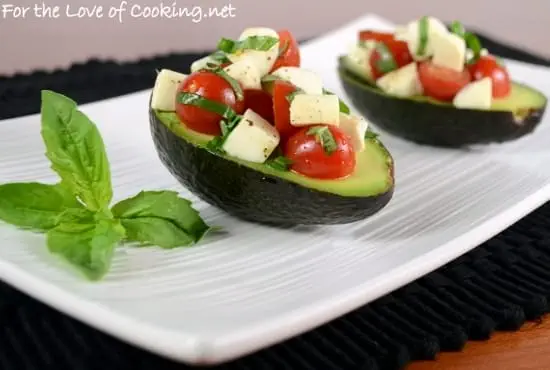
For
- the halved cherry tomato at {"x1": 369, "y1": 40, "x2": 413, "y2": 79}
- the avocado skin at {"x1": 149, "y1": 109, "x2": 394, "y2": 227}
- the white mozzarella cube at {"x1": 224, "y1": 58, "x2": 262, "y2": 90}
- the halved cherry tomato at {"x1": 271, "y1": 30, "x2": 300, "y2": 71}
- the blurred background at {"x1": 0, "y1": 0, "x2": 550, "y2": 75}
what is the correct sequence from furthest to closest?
the blurred background at {"x1": 0, "y1": 0, "x2": 550, "y2": 75}, the halved cherry tomato at {"x1": 369, "y1": 40, "x2": 413, "y2": 79}, the halved cherry tomato at {"x1": 271, "y1": 30, "x2": 300, "y2": 71}, the white mozzarella cube at {"x1": 224, "y1": 58, "x2": 262, "y2": 90}, the avocado skin at {"x1": 149, "y1": 109, "x2": 394, "y2": 227}

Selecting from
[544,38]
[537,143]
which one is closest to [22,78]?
[537,143]

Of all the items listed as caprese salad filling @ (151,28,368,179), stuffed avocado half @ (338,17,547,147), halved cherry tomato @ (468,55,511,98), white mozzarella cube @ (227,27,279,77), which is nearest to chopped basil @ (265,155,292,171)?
caprese salad filling @ (151,28,368,179)


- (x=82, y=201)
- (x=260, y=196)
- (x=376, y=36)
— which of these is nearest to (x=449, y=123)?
(x=376, y=36)

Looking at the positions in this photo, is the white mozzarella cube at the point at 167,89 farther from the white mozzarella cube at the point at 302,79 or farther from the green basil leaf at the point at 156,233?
the green basil leaf at the point at 156,233

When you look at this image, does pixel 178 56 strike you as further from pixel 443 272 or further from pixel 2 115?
pixel 443 272

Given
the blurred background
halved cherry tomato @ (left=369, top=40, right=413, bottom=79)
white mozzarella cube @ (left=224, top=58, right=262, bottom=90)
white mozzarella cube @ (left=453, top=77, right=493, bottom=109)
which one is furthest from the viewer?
the blurred background

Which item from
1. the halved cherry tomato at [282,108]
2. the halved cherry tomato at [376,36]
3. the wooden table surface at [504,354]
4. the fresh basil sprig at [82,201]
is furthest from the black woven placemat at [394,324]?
the halved cherry tomato at [376,36]

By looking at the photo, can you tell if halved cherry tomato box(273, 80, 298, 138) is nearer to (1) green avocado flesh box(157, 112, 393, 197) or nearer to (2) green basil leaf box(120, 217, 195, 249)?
(1) green avocado flesh box(157, 112, 393, 197)
